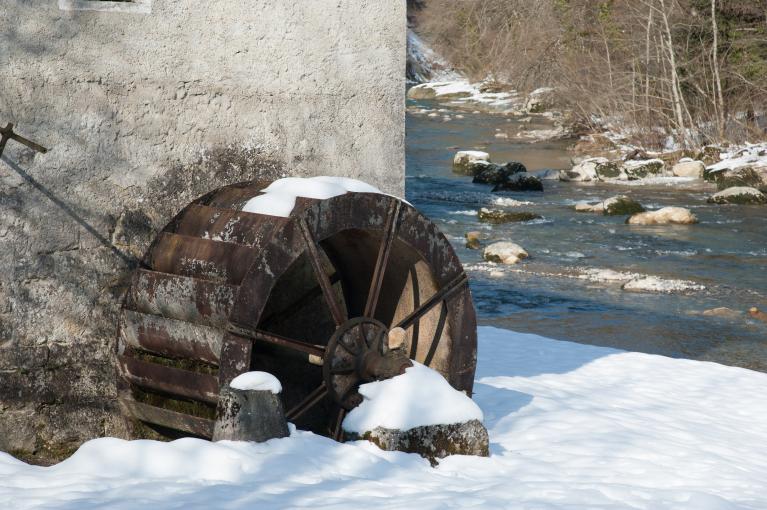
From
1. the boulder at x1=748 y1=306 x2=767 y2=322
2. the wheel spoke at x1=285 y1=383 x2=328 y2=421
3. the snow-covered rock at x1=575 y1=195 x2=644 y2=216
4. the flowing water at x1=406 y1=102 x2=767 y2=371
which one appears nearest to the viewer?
the wheel spoke at x1=285 y1=383 x2=328 y2=421

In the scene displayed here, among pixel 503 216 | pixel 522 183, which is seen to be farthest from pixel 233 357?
pixel 522 183

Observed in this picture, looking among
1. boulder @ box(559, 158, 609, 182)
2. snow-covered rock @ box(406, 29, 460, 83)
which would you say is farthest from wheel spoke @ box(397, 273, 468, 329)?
snow-covered rock @ box(406, 29, 460, 83)

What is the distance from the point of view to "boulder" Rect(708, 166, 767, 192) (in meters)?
20.3

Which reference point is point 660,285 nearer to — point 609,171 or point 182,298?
point 609,171

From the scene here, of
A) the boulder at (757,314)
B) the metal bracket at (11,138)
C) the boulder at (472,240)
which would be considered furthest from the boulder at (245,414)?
the boulder at (472,240)

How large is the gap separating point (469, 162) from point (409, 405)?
1898 cm

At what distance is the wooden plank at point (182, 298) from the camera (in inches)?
191

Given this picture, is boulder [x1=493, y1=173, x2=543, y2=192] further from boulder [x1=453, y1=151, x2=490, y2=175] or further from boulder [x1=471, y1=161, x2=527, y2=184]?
boulder [x1=453, y1=151, x2=490, y2=175]

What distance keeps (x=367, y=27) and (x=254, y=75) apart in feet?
2.56

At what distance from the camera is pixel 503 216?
58.9 ft

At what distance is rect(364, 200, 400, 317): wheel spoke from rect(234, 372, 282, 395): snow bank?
97 centimetres

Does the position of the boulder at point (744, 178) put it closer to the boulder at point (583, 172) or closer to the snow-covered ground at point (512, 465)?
the boulder at point (583, 172)

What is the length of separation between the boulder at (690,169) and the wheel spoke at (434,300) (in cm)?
1733

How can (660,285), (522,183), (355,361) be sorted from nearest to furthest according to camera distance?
(355,361)
(660,285)
(522,183)
